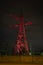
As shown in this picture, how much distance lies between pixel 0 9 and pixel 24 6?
0.35 meters

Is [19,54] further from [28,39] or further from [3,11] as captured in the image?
[3,11]

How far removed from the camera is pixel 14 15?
2863 millimetres

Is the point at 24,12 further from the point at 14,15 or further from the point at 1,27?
the point at 1,27

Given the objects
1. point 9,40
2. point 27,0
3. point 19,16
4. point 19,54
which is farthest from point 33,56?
point 27,0

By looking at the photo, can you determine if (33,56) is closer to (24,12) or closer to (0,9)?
(24,12)

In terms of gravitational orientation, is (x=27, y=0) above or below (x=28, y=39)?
above

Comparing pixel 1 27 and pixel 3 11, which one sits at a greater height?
pixel 3 11

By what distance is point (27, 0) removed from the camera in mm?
2885

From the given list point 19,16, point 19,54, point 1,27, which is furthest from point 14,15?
point 19,54

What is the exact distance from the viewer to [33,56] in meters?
2.75

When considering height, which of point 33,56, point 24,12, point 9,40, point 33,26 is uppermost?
point 24,12

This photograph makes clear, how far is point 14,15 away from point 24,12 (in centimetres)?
15

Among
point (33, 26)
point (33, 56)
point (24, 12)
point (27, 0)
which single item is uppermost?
point (27, 0)

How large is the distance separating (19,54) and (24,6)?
70cm
